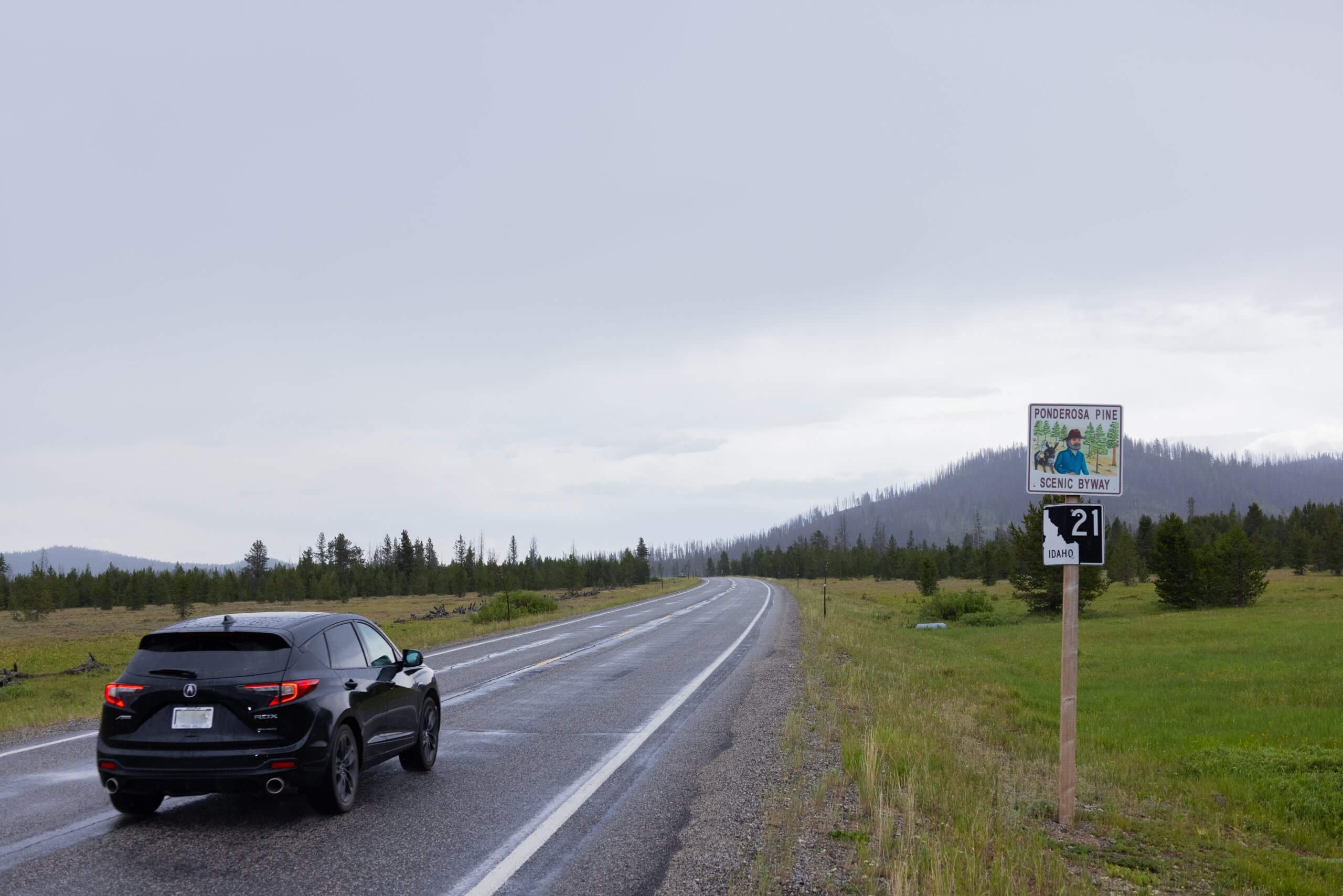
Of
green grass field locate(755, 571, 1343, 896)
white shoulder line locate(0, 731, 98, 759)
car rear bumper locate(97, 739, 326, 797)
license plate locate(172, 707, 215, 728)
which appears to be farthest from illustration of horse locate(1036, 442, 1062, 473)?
white shoulder line locate(0, 731, 98, 759)

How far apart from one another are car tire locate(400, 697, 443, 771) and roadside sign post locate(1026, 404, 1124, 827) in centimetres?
585

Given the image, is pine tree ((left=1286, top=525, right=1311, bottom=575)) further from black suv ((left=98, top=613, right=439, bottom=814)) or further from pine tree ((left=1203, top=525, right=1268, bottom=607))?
black suv ((left=98, top=613, right=439, bottom=814))

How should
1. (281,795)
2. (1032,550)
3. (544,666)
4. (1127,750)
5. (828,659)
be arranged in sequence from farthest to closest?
(1032,550)
(828,659)
(544,666)
(1127,750)
(281,795)

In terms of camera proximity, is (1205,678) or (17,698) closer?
(17,698)

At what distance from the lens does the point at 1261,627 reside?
34.2 m

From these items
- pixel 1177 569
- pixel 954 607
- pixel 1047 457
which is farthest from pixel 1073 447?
pixel 1177 569

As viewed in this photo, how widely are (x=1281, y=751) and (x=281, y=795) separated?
40.2ft

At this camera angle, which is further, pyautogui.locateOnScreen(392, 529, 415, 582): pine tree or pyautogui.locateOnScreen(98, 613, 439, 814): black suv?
pyautogui.locateOnScreen(392, 529, 415, 582): pine tree

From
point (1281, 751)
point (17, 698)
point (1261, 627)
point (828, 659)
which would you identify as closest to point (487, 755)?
point (1281, 751)

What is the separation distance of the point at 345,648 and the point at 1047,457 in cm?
630

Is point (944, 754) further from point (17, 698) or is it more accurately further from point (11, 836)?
point (17, 698)

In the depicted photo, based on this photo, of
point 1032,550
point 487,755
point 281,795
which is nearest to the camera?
point 281,795

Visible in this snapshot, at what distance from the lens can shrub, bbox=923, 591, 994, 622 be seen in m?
45.5

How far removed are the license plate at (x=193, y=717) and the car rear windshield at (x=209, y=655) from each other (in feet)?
0.75
